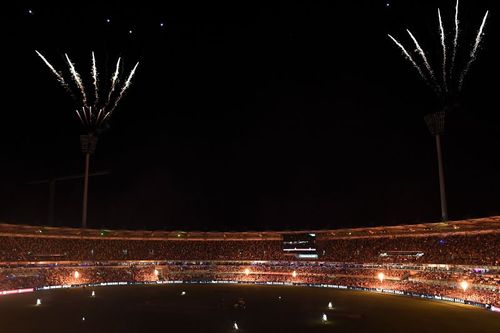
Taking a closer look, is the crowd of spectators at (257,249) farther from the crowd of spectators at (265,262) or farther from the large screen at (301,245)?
the large screen at (301,245)

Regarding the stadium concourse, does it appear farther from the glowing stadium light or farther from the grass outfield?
the grass outfield

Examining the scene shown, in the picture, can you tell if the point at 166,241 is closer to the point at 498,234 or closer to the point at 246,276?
the point at 246,276

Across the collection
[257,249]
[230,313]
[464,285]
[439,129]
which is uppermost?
[439,129]

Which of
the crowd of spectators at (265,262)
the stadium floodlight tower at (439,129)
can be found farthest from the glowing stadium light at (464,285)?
the stadium floodlight tower at (439,129)

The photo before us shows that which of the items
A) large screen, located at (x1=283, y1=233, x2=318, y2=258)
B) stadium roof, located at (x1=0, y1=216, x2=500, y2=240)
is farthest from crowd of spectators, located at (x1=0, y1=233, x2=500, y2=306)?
large screen, located at (x1=283, y1=233, x2=318, y2=258)

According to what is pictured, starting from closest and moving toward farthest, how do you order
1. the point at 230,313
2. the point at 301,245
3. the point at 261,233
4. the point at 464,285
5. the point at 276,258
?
the point at 230,313, the point at 464,285, the point at 261,233, the point at 301,245, the point at 276,258

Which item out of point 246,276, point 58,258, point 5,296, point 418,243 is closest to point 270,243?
point 246,276

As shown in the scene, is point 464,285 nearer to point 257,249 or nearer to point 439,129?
point 439,129

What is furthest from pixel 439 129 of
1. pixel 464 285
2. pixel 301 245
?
pixel 301 245
